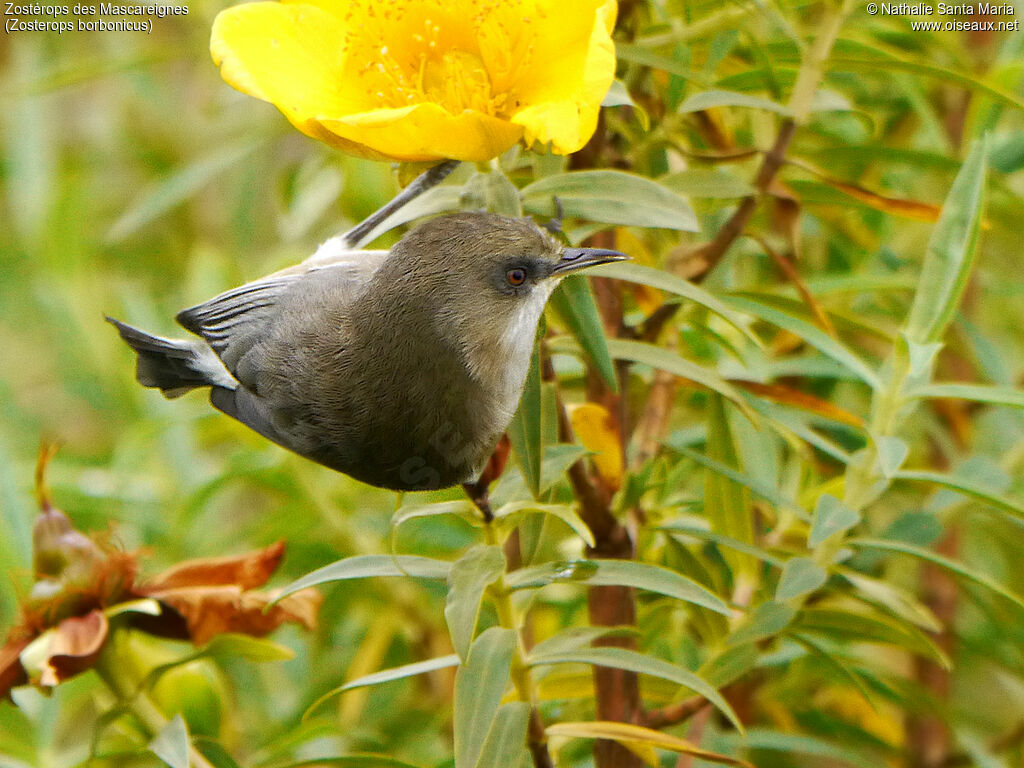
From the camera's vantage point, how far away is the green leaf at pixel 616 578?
1.88 ft

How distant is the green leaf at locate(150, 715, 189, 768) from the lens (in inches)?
24.2

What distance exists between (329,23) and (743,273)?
56cm

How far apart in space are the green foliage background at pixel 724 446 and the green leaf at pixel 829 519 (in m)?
0.03

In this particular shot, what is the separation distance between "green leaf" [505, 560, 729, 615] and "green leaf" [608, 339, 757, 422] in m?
0.11

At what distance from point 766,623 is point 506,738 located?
192 mm

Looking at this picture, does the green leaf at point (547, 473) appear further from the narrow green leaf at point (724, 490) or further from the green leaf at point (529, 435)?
the narrow green leaf at point (724, 490)

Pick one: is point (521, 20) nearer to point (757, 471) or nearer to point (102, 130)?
point (757, 471)

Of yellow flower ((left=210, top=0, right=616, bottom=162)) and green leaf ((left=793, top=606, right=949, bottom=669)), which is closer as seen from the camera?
yellow flower ((left=210, top=0, right=616, bottom=162))

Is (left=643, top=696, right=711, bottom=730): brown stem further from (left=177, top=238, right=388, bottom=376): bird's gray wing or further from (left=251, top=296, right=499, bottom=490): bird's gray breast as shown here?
(left=177, top=238, right=388, bottom=376): bird's gray wing

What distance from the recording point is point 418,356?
60 cm

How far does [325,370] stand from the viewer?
609 mm

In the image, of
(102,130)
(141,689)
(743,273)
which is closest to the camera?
(141,689)

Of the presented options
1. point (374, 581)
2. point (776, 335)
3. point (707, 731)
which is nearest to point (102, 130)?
point (374, 581)

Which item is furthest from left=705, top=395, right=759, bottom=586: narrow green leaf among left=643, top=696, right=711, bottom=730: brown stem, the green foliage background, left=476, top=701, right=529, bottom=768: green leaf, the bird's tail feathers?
the bird's tail feathers
